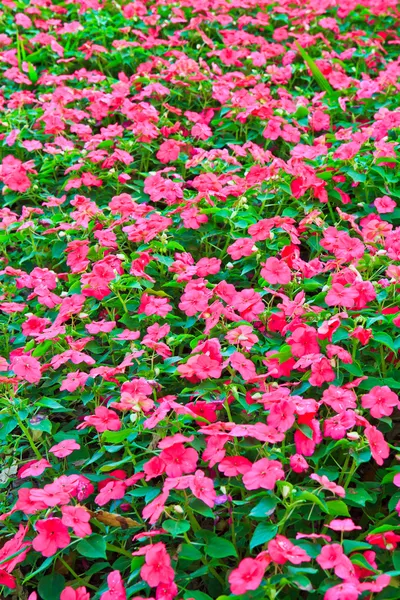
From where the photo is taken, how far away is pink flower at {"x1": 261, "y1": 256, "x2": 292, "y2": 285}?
7.81 feet

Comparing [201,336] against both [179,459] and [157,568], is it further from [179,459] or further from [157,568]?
[157,568]

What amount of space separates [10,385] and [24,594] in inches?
22.5

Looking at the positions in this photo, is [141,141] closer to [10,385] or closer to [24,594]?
[10,385]

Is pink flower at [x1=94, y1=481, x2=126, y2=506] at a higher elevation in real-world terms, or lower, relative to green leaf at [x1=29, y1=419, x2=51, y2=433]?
lower

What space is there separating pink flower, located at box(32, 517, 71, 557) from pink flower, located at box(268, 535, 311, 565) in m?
0.49

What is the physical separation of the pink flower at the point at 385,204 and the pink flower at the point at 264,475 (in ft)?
4.46

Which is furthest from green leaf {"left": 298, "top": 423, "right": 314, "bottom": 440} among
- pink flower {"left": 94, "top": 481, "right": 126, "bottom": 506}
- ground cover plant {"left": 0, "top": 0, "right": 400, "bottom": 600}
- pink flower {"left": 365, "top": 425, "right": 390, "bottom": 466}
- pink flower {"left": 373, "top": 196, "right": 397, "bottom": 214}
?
pink flower {"left": 373, "top": 196, "right": 397, "bottom": 214}

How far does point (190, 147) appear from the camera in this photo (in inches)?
134

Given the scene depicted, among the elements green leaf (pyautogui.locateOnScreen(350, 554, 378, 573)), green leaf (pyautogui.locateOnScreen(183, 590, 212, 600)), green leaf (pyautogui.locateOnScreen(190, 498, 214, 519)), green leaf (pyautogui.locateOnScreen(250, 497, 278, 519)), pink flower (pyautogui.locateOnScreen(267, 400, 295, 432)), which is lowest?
green leaf (pyautogui.locateOnScreen(183, 590, 212, 600))

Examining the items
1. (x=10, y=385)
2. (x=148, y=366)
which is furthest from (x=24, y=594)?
(x=148, y=366)

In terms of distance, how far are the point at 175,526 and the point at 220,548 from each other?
139 millimetres

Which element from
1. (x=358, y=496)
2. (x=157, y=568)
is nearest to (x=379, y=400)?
(x=358, y=496)

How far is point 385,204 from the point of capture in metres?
2.80

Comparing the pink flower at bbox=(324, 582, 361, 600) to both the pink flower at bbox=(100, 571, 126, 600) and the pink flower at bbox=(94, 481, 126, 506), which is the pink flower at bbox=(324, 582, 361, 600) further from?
the pink flower at bbox=(94, 481, 126, 506)
